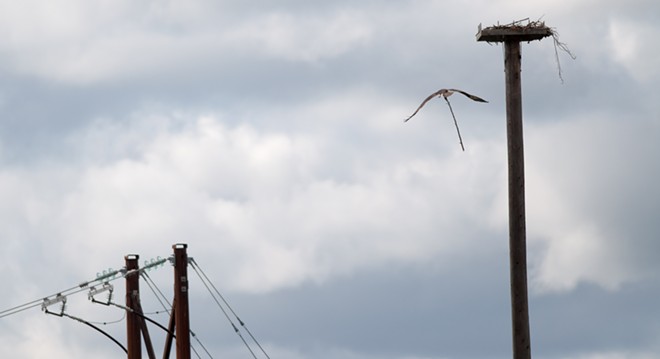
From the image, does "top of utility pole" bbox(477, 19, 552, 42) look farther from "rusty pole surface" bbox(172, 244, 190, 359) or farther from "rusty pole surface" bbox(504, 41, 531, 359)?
"rusty pole surface" bbox(172, 244, 190, 359)

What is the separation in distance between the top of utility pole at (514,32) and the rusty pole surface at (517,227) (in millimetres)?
541

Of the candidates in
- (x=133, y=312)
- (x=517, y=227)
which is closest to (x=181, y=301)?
(x=133, y=312)

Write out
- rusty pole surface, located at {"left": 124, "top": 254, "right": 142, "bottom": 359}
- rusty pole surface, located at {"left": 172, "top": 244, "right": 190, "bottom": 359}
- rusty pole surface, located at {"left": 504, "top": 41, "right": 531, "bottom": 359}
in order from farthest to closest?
rusty pole surface, located at {"left": 124, "top": 254, "right": 142, "bottom": 359} < rusty pole surface, located at {"left": 172, "top": 244, "right": 190, "bottom": 359} < rusty pole surface, located at {"left": 504, "top": 41, "right": 531, "bottom": 359}

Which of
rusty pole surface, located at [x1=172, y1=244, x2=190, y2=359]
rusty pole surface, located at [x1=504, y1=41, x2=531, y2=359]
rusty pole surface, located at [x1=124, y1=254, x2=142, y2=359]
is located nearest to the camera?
rusty pole surface, located at [x1=504, y1=41, x2=531, y2=359]

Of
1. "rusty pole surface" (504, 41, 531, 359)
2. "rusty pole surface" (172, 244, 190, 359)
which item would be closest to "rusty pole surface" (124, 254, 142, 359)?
"rusty pole surface" (172, 244, 190, 359)

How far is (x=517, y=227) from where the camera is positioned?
1838cm

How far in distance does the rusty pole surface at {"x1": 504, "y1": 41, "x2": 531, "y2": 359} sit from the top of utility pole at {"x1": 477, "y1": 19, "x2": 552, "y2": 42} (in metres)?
0.54

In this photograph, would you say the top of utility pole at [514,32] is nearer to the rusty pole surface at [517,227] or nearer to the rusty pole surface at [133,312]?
the rusty pole surface at [517,227]

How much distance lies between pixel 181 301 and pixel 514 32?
21764 millimetres

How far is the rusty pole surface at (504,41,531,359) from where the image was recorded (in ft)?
60.3

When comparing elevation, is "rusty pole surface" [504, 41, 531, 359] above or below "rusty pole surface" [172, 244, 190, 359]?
below

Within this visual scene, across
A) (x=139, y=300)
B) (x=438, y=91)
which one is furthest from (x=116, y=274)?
(x=438, y=91)

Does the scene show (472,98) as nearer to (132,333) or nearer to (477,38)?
(477,38)

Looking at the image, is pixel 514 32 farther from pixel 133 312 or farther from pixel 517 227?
pixel 133 312
